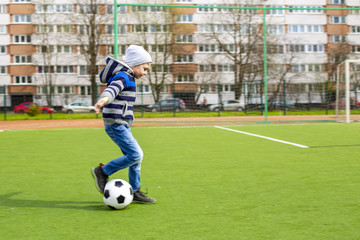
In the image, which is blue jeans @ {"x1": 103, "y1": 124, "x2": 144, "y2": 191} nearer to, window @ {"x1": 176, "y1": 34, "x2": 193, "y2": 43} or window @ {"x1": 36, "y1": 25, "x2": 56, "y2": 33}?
window @ {"x1": 176, "y1": 34, "x2": 193, "y2": 43}

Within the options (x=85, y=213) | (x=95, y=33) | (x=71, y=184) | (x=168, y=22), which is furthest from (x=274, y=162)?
(x=95, y=33)

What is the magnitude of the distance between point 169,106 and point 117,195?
20.5 meters

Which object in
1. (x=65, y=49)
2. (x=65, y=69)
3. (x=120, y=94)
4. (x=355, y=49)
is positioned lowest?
(x=120, y=94)

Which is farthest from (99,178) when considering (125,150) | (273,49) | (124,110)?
(273,49)

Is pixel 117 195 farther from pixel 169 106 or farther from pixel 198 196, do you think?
pixel 169 106

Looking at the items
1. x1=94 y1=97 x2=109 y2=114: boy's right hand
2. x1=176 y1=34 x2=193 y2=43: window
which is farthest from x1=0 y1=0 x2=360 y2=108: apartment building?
x1=94 y1=97 x2=109 y2=114: boy's right hand

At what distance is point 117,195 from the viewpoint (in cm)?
396

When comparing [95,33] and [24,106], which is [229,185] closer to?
[24,106]

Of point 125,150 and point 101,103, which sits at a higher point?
point 101,103

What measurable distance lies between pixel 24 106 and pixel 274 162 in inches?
1116

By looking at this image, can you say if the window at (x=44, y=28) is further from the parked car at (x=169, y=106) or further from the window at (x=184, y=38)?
the parked car at (x=169, y=106)

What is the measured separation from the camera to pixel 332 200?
13.6ft

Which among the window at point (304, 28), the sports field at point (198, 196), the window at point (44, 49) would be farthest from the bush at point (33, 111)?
the window at point (304, 28)

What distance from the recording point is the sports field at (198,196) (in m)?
3.27
